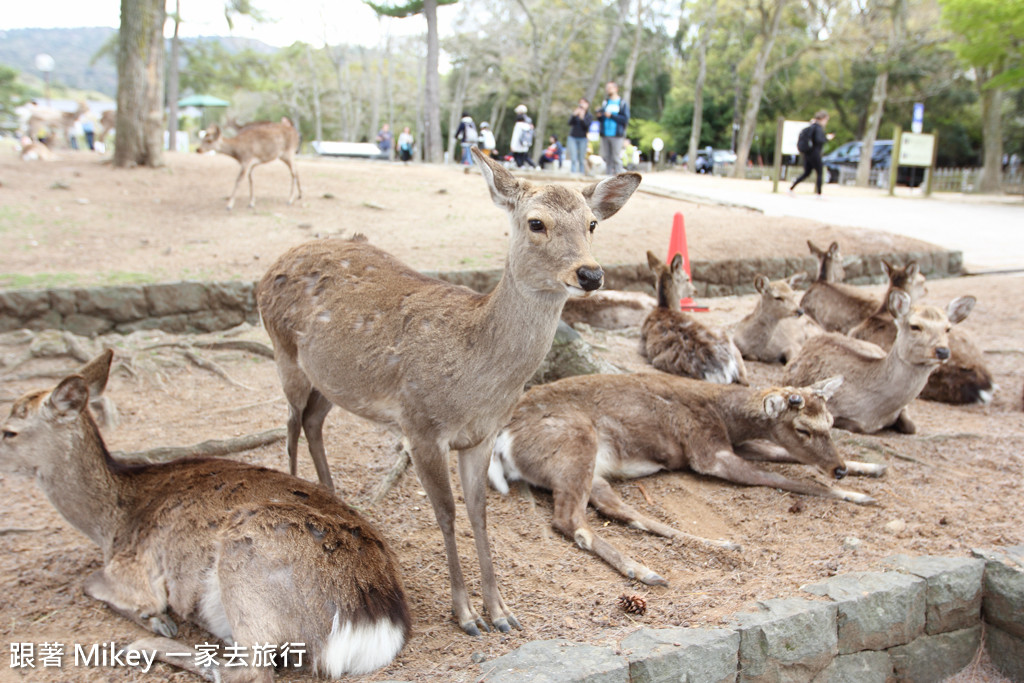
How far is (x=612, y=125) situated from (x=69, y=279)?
39.0 feet

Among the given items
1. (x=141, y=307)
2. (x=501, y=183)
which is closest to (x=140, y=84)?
(x=141, y=307)

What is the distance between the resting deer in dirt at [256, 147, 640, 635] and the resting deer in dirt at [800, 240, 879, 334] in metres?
5.40

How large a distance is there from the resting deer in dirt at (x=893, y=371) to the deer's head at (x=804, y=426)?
891mm

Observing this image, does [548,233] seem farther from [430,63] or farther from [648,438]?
[430,63]

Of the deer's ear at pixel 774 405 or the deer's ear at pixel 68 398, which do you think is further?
the deer's ear at pixel 774 405

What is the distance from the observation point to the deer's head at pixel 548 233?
306 centimetres

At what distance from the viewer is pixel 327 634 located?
290cm

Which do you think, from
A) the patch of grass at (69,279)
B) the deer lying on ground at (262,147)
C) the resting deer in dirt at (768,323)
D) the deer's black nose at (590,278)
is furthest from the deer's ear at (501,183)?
the deer lying on ground at (262,147)

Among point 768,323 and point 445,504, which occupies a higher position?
point 768,323

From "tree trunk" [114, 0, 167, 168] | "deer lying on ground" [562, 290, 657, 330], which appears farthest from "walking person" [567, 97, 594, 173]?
"deer lying on ground" [562, 290, 657, 330]

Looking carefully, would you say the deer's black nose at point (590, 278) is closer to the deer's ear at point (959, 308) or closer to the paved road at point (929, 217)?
the deer's ear at point (959, 308)

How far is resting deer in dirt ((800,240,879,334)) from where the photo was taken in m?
8.19

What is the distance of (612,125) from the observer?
54.7 feet

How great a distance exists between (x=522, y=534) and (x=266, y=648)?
1.58m
